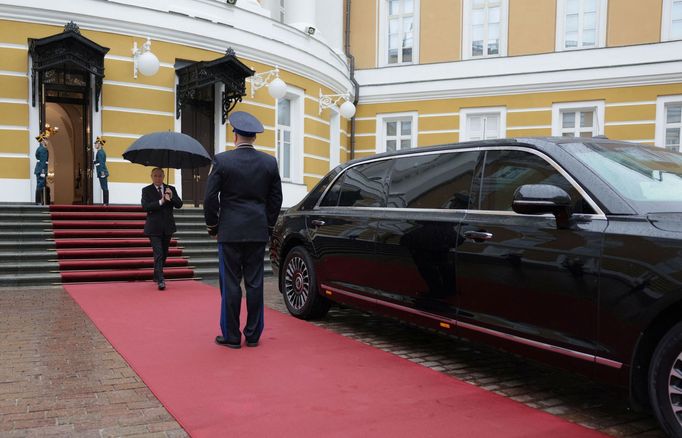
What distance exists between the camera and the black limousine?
130 inches

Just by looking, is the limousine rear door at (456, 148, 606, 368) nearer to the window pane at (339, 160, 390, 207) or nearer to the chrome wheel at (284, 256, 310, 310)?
the window pane at (339, 160, 390, 207)

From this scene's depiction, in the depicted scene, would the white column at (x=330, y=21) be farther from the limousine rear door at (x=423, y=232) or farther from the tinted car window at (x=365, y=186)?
the limousine rear door at (x=423, y=232)

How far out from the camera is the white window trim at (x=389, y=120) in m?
21.2

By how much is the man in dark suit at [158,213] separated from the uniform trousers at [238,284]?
3.66m

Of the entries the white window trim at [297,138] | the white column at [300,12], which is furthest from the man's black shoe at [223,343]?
the white column at [300,12]

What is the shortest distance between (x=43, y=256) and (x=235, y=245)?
6.14m

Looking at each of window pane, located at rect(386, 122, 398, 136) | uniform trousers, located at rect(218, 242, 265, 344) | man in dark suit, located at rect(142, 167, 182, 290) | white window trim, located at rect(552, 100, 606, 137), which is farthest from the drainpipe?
uniform trousers, located at rect(218, 242, 265, 344)

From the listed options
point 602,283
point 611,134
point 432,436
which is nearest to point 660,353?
point 602,283

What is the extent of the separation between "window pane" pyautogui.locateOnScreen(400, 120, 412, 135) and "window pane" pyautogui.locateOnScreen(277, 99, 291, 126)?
5.38 m

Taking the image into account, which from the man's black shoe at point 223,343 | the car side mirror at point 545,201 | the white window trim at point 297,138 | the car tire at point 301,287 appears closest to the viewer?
the car side mirror at point 545,201

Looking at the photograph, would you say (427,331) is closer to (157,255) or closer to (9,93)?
(157,255)

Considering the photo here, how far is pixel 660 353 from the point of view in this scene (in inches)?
126

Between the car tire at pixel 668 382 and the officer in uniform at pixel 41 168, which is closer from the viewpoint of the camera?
the car tire at pixel 668 382

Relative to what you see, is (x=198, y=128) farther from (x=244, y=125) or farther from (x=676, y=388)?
(x=676, y=388)
